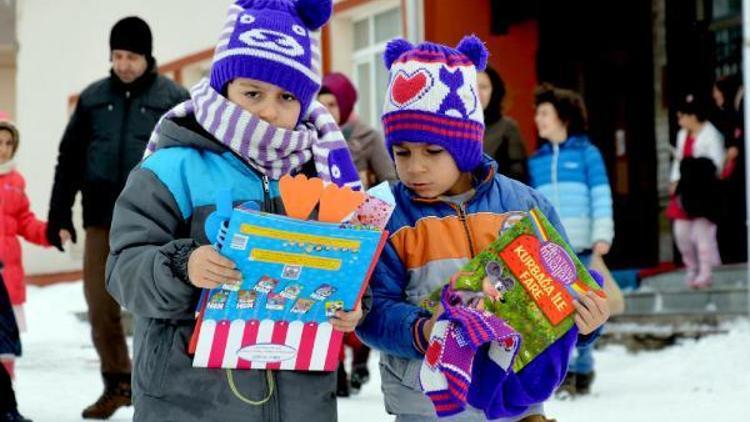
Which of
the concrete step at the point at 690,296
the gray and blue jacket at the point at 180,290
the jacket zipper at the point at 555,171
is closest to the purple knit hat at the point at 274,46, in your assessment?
the gray and blue jacket at the point at 180,290

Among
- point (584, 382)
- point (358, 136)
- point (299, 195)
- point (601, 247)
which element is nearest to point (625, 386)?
point (584, 382)

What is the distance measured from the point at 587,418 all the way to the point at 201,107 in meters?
3.68

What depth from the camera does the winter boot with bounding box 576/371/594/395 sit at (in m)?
7.01

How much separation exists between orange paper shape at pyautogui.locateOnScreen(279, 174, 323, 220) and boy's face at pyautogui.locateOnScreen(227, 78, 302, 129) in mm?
295

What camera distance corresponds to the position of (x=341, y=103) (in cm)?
742

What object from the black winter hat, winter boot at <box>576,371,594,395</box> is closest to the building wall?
winter boot at <box>576,371,594,395</box>

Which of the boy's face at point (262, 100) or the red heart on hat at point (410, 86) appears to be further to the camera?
the red heart on hat at point (410, 86)

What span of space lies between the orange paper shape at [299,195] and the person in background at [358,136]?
426cm

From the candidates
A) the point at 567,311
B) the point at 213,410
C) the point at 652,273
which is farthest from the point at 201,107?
the point at 652,273

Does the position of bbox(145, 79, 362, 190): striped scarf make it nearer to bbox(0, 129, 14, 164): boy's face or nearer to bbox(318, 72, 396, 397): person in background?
bbox(318, 72, 396, 397): person in background

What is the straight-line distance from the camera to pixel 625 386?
7.46 m

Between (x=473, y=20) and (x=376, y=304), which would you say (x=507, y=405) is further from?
(x=473, y=20)

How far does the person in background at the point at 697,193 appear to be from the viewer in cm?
946

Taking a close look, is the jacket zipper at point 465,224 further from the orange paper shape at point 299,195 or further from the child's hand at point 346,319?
the orange paper shape at point 299,195
